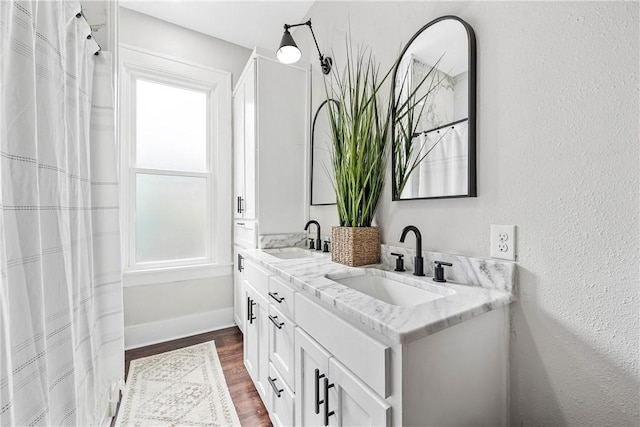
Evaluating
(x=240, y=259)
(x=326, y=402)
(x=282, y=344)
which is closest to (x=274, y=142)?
(x=240, y=259)

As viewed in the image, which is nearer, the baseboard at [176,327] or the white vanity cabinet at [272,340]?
the white vanity cabinet at [272,340]

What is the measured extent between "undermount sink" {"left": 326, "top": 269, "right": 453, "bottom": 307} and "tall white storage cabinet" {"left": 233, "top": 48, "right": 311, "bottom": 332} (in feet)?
3.21

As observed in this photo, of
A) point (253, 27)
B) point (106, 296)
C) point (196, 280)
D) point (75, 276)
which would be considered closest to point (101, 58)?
point (75, 276)

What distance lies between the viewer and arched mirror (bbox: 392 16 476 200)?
1021 mm

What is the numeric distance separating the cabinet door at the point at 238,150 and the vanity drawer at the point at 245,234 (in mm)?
93

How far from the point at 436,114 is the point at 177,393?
2.07 meters

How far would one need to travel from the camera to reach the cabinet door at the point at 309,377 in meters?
0.90

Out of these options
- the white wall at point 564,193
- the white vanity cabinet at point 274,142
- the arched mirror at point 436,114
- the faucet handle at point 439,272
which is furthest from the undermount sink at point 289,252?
the white wall at point 564,193

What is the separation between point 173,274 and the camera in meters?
2.38

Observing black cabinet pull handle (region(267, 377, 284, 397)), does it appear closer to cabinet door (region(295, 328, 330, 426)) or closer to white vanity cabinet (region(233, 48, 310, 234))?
cabinet door (region(295, 328, 330, 426))

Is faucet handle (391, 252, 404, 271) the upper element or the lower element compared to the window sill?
upper

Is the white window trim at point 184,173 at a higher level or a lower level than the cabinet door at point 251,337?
higher

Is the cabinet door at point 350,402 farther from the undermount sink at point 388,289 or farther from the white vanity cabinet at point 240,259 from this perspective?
the white vanity cabinet at point 240,259

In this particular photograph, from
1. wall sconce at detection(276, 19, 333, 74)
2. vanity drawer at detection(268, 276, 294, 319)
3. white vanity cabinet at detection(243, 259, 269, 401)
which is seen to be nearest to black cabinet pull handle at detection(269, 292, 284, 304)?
vanity drawer at detection(268, 276, 294, 319)
